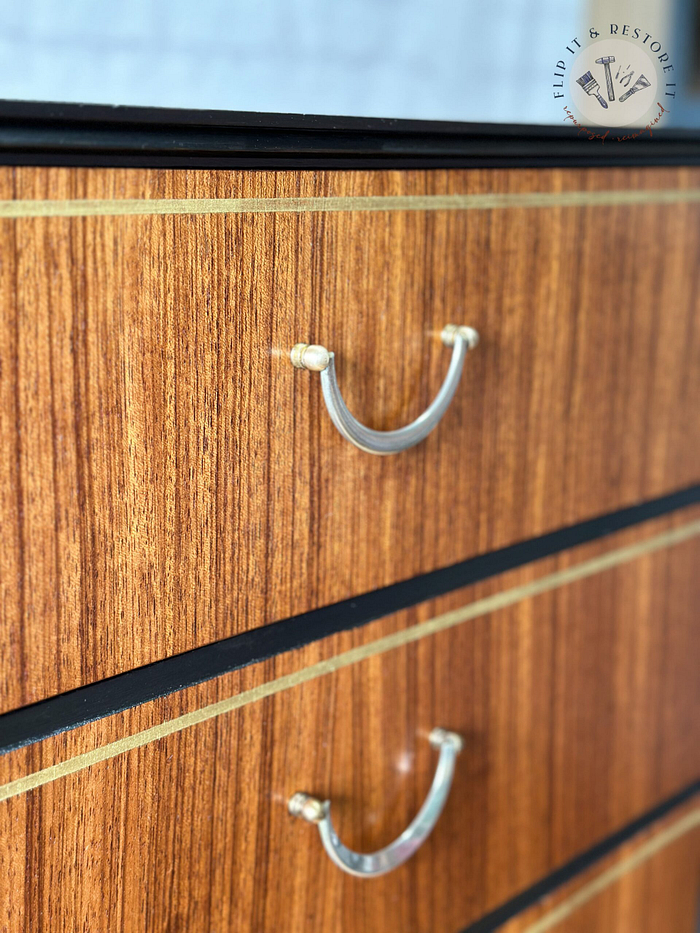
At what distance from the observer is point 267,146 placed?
0.29 meters

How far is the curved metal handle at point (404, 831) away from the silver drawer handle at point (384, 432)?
0.14 metres

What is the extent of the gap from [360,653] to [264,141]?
0.20 meters

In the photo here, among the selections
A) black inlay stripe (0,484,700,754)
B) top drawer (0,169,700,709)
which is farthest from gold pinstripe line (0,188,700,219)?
black inlay stripe (0,484,700,754)

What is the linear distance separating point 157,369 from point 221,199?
0.19 feet

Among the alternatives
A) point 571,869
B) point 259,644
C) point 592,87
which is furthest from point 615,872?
point 592,87

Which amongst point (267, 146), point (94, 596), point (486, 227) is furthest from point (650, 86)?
point (94, 596)

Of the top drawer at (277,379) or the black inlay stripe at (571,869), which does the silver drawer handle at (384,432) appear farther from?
the black inlay stripe at (571,869)

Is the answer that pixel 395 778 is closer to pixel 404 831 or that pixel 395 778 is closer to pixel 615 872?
pixel 404 831

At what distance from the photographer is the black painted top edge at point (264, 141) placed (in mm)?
248

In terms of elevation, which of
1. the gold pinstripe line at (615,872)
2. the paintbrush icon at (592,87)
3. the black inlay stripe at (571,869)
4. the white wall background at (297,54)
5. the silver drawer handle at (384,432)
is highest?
the white wall background at (297,54)

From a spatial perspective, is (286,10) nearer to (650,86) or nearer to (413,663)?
(650,86)

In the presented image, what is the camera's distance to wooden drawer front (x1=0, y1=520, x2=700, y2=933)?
0.30 m

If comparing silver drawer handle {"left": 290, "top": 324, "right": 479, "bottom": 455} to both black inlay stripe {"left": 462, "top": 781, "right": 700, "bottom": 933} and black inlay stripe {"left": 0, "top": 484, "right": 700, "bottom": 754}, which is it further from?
black inlay stripe {"left": 462, "top": 781, "right": 700, "bottom": 933}
